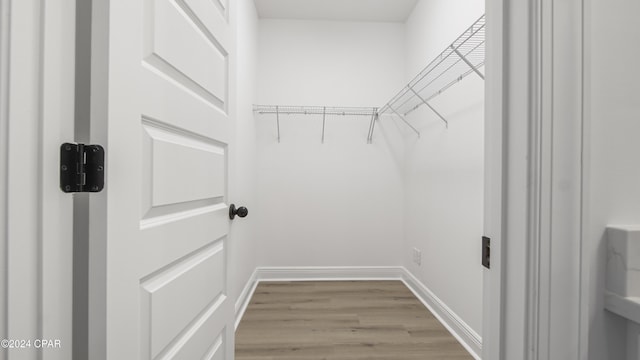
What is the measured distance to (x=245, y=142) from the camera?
7.33 feet

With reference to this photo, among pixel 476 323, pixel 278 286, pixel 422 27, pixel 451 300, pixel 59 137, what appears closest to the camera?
pixel 59 137

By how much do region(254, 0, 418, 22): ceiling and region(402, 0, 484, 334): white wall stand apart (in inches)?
6.0

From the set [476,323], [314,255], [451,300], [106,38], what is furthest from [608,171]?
[314,255]

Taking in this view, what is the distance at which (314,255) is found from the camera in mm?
2742

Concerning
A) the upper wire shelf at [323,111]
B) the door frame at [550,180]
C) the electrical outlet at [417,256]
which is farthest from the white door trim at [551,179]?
the upper wire shelf at [323,111]

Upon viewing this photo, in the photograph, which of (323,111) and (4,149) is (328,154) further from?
(4,149)

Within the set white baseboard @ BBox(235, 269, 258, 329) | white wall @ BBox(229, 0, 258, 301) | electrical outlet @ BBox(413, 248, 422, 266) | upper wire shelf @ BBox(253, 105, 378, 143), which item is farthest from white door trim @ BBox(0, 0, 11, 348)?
electrical outlet @ BBox(413, 248, 422, 266)

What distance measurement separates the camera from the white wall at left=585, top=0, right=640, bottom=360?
1.62ft

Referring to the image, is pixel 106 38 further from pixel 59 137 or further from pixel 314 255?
pixel 314 255

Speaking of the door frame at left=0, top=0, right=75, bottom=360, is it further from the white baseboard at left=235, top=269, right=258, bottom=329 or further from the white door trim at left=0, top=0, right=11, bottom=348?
the white baseboard at left=235, top=269, right=258, bottom=329

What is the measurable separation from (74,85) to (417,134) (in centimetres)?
234

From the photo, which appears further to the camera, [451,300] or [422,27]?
[422,27]

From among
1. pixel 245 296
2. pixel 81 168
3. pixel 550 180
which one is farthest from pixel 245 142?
pixel 550 180

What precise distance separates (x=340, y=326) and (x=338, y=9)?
2583 mm
